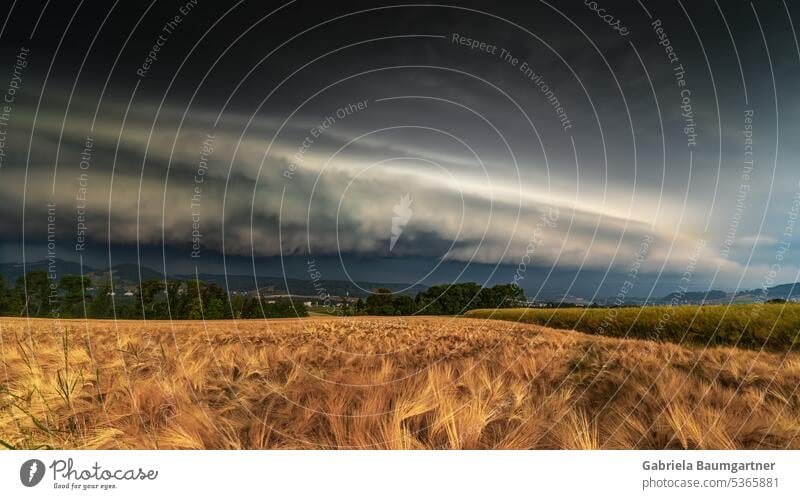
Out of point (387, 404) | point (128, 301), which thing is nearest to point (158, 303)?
point (128, 301)

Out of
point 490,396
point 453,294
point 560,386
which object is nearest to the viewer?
point 490,396

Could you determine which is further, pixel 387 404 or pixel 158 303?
pixel 158 303

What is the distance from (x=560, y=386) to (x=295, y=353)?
10.7ft

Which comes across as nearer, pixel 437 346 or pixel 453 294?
pixel 437 346

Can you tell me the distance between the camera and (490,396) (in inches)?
161

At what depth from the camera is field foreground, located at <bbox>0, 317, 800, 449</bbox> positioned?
3.53 m

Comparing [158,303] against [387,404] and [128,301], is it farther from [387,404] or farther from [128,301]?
[387,404]

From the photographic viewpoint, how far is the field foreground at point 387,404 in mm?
3529

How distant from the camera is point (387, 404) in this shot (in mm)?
3664

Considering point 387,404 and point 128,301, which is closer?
point 387,404
